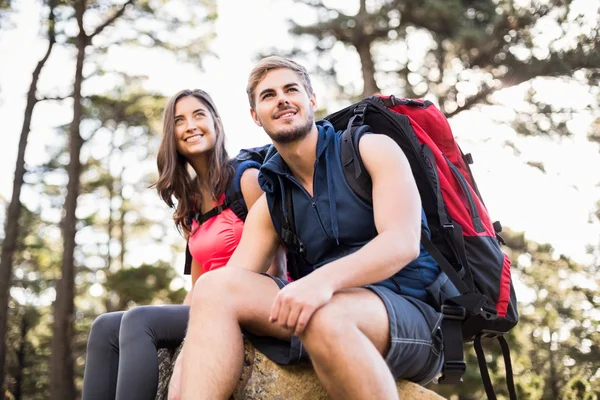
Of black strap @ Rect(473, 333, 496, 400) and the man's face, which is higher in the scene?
the man's face

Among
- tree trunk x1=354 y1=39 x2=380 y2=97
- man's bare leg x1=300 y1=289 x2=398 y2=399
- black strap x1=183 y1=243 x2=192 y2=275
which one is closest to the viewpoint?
man's bare leg x1=300 y1=289 x2=398 y2=399

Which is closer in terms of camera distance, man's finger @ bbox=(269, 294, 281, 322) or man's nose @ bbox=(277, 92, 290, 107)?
man's finger @ bbox=(269, 294, 281, 322)

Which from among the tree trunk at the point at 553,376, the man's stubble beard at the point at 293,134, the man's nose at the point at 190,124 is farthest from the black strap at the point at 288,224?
the tree trunk at the point at 553,376

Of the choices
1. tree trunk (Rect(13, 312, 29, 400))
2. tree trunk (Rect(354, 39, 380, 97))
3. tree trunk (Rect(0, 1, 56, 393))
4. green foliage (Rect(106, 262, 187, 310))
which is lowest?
tree trunk (Rect(13, 312, 29, 400))

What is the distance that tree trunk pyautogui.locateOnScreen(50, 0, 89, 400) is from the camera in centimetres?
1025

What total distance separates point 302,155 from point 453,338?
0.99 m

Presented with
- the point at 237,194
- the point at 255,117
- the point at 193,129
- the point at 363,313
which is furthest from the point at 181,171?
the point at 363,313

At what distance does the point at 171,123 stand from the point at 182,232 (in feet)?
2.19

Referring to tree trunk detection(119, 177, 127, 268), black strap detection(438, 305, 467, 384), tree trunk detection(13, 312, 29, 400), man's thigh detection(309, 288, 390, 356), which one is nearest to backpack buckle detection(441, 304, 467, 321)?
black strap detection(438, 305, 467, 384)

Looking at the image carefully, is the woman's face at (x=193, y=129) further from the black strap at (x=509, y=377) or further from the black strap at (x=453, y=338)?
the black strap at (x=509, y=377)

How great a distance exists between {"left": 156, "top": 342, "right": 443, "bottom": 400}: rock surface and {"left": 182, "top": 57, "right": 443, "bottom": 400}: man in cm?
7

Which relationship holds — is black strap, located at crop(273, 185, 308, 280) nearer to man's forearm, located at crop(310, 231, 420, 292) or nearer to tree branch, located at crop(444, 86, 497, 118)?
man's forearm, located at crop(310, 231, 420, 292)

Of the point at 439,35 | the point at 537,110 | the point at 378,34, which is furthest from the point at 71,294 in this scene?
the point at 537,110

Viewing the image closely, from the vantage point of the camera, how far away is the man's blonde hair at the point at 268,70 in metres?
2.81
